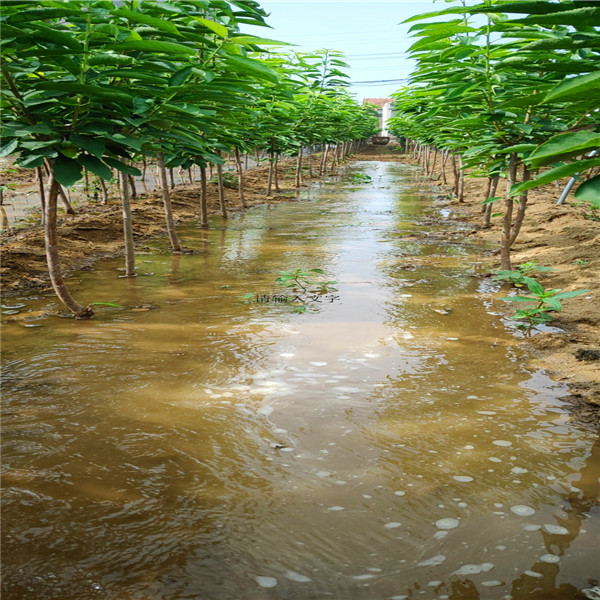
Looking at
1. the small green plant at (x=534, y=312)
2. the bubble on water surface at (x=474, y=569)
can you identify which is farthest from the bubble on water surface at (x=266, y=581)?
the small green plant at (x=534, y=312)

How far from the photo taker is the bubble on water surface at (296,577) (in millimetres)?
1932

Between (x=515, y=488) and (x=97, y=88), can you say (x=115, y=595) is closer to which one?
(x=515, y=488)

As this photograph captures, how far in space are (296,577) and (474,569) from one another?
26.2 inches

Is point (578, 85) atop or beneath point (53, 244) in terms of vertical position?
atop

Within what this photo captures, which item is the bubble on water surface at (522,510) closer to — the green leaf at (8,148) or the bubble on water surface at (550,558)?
the bubble on water surface at (550,558)

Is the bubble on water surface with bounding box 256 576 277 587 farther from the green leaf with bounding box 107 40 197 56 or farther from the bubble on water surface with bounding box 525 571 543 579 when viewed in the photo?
the green leaf with bounding box 107 40 197 56

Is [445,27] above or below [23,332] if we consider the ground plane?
above

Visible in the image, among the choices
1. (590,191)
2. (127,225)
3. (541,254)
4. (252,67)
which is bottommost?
(541,254)

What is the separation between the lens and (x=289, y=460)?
2.73 metres

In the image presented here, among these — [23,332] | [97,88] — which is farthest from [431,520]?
[23,332]

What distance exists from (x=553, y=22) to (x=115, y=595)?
2.03 meters

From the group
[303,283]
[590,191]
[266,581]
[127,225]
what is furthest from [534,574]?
[127,225]

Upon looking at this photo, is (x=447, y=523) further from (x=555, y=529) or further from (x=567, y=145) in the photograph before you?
(x=567, y=145)

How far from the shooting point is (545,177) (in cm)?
78
